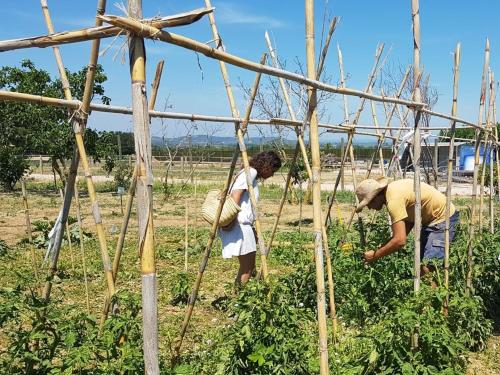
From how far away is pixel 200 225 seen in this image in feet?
38.7

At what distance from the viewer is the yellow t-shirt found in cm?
418

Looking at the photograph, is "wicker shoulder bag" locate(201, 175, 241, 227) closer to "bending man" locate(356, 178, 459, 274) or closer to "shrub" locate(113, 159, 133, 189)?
"bending man" locate(356, 178, 459, 274)

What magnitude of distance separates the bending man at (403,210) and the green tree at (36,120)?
12067 mm

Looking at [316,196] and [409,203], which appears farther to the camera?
[409,203]

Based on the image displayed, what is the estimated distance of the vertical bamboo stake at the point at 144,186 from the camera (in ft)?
6.30

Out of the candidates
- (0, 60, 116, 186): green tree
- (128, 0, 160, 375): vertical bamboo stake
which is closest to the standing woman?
(128, 0, 160, 375): vertical bamboo stake

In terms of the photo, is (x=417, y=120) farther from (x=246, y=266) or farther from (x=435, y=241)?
(x=246, y=266)

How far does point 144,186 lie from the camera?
1.98 metres

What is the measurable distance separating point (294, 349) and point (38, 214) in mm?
11131

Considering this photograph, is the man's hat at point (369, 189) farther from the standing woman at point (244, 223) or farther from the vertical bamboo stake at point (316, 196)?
the vertical bamboo stake at point (316, 196)

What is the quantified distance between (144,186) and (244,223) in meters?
2.90

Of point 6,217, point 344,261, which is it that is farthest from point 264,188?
point 344,261

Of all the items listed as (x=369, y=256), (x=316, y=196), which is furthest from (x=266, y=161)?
(x=316, y=196)

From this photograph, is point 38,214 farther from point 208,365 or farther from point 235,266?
point 208,365
